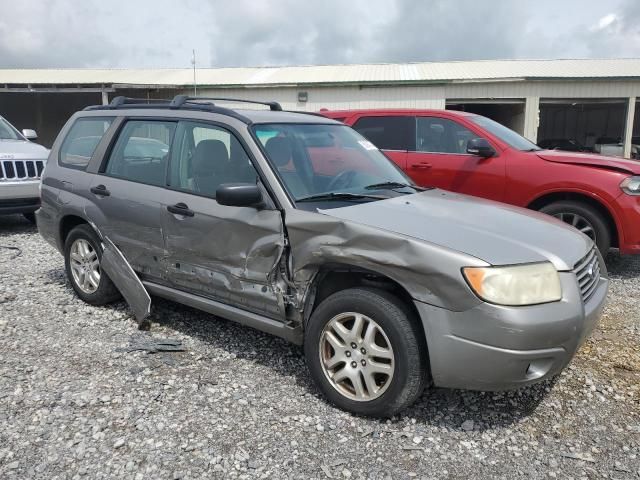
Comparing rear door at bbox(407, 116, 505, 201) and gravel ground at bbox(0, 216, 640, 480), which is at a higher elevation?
rear door at bbox(407, 116, 505, 201)

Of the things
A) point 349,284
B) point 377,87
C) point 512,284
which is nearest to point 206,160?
point 349,284

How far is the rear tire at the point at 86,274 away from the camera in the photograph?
460cm

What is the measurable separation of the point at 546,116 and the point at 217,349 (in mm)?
33825

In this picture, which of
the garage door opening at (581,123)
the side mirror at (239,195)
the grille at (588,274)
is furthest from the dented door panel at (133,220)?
the garage door opening at (581,123)

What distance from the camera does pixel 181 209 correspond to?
3.72m

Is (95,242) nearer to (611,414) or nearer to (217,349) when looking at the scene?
(217,349)

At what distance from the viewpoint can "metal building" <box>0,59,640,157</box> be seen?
19.2 metres

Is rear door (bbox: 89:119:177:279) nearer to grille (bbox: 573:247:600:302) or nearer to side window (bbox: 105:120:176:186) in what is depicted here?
side window (bbox: 105:120:176:186)

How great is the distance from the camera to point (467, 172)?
20.5 ft

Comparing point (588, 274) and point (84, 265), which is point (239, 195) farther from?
point (84, 265)

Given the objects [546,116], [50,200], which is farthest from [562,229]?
[546,116]

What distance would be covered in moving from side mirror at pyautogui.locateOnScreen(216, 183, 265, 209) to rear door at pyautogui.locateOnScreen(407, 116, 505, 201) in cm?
353

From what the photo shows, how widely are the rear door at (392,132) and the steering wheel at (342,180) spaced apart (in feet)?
9.83

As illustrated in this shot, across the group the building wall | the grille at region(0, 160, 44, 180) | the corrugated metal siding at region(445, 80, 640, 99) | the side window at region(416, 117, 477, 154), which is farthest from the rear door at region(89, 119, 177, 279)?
the corrugated metal siding at region(445, 80, 640, 99)
